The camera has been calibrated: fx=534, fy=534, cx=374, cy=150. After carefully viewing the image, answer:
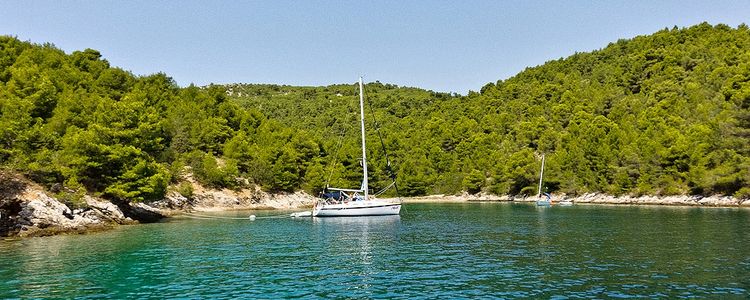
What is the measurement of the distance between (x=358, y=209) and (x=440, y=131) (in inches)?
4137

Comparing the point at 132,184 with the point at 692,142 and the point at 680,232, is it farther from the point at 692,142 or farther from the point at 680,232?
the point at 692,142

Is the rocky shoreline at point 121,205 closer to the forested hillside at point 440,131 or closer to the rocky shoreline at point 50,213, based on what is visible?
the rocky shoreline at point 50,213

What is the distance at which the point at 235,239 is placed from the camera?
45.2 metres

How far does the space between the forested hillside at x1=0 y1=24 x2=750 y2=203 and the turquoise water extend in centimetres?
1423

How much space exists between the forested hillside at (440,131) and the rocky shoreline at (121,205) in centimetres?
189

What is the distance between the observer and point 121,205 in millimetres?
61250

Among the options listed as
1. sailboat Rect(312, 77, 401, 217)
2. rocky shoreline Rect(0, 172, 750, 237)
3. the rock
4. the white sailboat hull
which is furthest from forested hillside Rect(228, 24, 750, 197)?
the rock

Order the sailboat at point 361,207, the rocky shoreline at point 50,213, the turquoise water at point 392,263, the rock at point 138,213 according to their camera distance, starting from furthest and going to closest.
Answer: the sailboat at point 361,207 < the rock at point 138,213 < the rocky shoreline at point 50,213 < the turquoise water at point 392,263

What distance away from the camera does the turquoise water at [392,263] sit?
2359 centimetres

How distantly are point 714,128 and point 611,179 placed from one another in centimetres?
2366

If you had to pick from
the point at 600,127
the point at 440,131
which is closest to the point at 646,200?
the point at 600,127

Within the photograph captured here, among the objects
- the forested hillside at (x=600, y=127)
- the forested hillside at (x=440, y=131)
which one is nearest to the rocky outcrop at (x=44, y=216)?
the forested hillside at (x=440, y=131)

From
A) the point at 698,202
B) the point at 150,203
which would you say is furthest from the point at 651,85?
the point at 150,203

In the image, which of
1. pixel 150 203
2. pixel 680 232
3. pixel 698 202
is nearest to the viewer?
pixel 680 232
